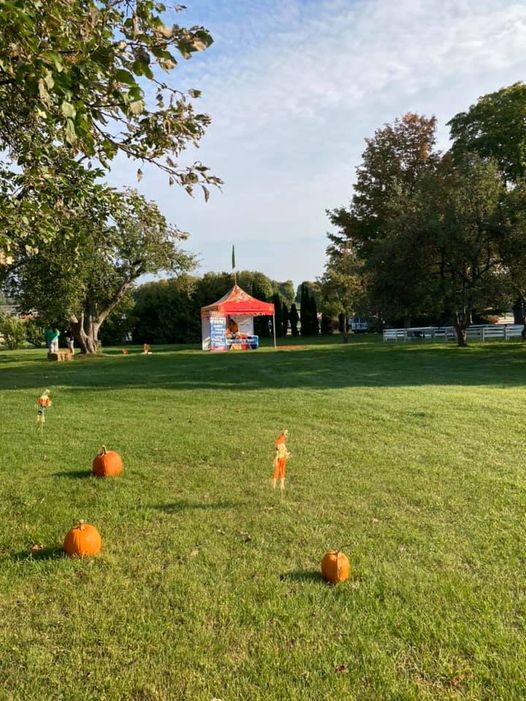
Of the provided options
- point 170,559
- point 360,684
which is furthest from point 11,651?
point 360,684

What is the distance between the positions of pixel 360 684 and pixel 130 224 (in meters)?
5.67

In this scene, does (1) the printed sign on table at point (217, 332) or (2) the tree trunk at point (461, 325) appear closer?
(2) the tree trunk at point (461, 325)

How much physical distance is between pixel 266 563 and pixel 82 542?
4.22ft

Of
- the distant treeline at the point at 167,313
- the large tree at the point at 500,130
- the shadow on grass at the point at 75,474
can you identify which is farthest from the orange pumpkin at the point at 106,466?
the distant treeline at the point at 167,313

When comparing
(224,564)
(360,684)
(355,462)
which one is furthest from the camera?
(355,462)

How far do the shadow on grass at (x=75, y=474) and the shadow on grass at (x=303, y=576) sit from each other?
9.44 feet

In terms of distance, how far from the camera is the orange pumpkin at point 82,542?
3.57 m

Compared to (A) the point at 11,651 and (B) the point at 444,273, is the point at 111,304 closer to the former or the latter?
(B) the point at 444,273

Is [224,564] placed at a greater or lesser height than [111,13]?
lesser

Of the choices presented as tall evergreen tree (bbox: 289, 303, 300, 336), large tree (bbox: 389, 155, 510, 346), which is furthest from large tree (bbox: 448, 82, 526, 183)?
tall evergreen tree (bbox: 289, 303, 300, 336)

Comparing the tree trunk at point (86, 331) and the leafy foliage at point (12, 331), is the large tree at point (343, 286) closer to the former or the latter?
the tree trunk at point (86, 331)

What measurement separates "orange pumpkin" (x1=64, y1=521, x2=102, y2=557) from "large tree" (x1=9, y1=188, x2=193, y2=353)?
10.1 feet

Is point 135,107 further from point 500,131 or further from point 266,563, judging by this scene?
point 500,131

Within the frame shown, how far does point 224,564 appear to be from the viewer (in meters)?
3.46
